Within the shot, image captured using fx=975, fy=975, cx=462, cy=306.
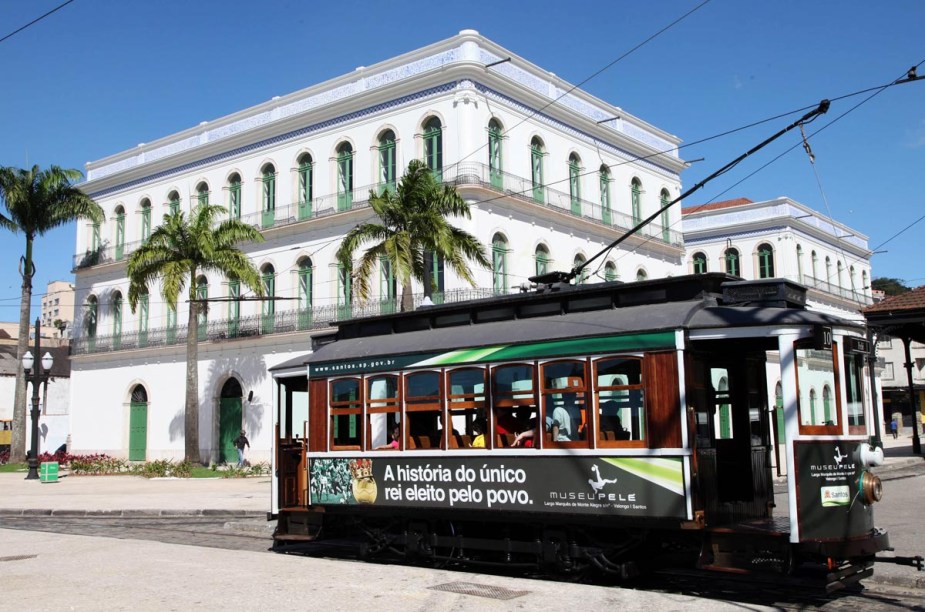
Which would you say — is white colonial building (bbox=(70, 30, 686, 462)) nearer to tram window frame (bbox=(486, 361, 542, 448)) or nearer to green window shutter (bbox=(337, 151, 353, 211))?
green window shutter (bbox=(337, 151, 353, 211))

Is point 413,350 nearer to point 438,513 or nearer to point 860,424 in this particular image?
point 438,513

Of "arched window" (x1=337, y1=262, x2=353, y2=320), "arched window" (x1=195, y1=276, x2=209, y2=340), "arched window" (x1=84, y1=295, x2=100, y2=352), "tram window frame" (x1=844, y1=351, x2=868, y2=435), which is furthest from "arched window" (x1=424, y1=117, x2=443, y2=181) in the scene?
"tram window frame" (x1=844, y1=351, x2=868, y2=435)

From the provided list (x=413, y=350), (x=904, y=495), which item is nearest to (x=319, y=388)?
(x=413, y=350)

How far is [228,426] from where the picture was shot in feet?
127

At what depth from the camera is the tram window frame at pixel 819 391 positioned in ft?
31.2

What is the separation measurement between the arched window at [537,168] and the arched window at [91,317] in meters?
22.6

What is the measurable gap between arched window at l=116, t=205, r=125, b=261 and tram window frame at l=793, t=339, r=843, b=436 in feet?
130

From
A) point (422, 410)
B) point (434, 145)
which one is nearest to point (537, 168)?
point (434, 145)

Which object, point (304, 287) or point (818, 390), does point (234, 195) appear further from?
point (818, 390)

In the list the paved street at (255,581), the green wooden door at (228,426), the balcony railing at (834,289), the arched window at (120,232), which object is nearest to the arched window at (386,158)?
the green wooden door at (228,426)

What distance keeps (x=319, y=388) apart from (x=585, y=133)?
26.4 metres

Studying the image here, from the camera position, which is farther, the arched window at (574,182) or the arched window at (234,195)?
the arched window at (234,195)

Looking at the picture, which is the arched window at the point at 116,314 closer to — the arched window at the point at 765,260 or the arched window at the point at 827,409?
the arched window at the point at 765,260

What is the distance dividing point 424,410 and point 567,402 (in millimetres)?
2188
